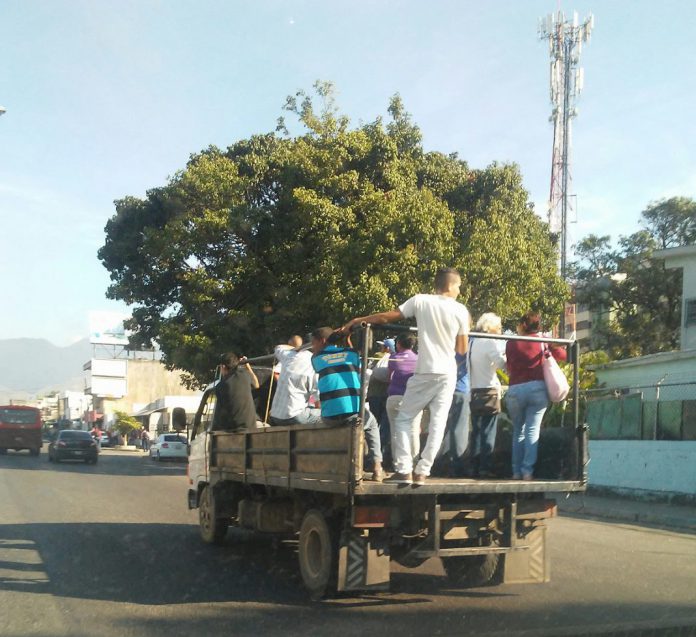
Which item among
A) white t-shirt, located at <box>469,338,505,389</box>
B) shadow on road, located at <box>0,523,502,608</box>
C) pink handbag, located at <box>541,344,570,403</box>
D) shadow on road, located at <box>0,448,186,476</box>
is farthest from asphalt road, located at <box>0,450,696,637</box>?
shadow on road, located at <box>0,448,186,476</box>

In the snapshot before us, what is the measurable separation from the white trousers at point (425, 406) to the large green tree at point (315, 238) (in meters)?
13.5

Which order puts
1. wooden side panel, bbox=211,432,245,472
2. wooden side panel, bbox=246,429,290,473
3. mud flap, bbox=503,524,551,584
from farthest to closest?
wooden side panel, bbox=211,432,245,472, wooden side panel, bbox=246,429,290,473, mud flap, bbox=503,524,551,584

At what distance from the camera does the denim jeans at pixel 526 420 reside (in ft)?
22.5

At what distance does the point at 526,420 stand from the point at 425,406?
1.13 m

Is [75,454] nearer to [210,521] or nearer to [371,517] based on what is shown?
[210,521]

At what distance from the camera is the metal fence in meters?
16.1

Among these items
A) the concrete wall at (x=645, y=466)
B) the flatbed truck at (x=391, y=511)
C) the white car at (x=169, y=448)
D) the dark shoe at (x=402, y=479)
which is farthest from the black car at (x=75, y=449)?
the dark shoe at (x=402, y=479)

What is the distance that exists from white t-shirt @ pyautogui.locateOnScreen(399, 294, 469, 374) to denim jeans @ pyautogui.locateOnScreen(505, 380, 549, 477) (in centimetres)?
108

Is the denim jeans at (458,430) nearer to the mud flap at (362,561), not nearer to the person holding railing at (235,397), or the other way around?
the mud flap at (362,561)

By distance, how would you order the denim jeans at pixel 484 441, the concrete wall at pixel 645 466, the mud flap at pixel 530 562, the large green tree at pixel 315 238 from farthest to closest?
the large green tree at pixel 315 238 → the concrete wall at pixel 645 466 → the denim jeans at pixel 484 441 → the mud flap at pixel 530 562

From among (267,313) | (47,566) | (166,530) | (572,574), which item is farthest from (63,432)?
(572,574)

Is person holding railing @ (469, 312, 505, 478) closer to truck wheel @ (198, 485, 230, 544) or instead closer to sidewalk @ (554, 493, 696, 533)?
truck wheel @ (198, 485, 230, 544)

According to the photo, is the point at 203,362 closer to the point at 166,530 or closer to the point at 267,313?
the point at 267,313

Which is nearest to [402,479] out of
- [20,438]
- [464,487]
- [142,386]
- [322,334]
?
[464,487]
